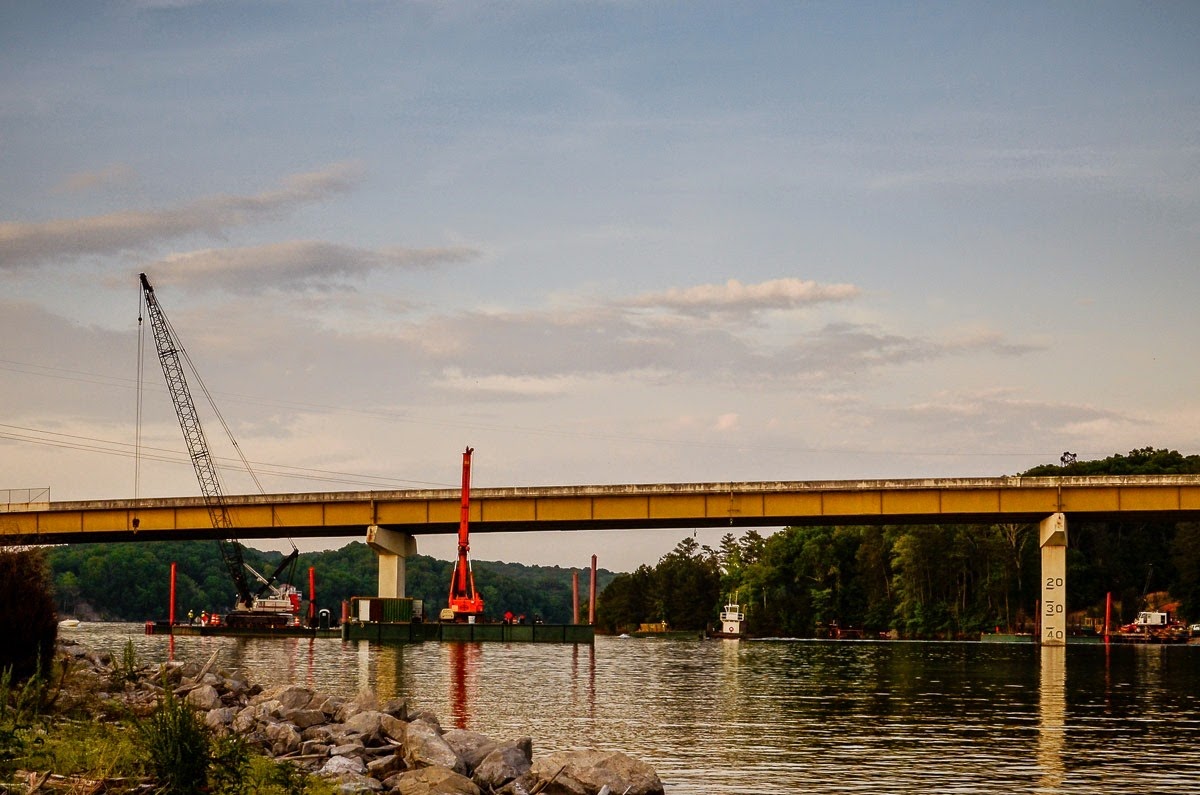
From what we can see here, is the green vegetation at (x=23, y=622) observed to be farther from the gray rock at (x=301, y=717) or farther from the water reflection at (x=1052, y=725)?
the water reflection at (x=1052, y=725)

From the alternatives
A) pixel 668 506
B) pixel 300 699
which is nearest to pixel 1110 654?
pixel 668 506

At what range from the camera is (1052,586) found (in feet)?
409

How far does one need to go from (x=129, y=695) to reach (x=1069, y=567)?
165 meters

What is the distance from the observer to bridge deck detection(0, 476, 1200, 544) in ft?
386

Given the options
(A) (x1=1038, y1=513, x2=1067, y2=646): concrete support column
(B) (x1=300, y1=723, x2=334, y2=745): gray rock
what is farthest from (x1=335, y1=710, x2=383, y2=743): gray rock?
(A) (x1=1038, y1=513, x2=1067, y2=646): concrete support column

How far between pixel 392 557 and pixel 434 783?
11349cm

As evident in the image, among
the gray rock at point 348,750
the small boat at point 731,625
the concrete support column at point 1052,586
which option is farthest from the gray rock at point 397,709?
the small boat at point 731,625

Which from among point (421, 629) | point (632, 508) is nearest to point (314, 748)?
point (632, 508)

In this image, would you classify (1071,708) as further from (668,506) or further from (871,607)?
(871,607)

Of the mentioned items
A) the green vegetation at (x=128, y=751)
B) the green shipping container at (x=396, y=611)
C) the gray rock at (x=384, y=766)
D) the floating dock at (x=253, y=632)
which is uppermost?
the green vegetation at (x=128, y=751)

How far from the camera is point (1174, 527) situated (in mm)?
188250

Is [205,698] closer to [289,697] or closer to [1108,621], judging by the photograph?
[289,697]

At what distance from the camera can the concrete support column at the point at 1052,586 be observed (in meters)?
119

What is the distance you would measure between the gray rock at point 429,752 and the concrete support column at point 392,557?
10656 cm
